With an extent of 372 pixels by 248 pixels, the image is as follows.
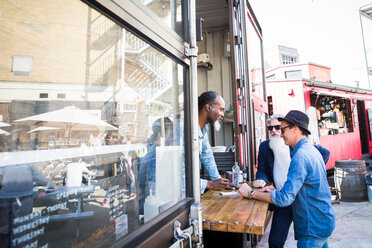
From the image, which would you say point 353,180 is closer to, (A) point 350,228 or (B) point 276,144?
(A) point 350,228

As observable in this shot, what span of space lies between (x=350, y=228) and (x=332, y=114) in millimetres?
6289

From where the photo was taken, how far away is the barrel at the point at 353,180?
564cm

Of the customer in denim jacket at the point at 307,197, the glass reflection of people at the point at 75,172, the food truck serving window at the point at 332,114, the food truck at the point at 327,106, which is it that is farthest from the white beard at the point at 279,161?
the food truck serving window at the point at 332,114

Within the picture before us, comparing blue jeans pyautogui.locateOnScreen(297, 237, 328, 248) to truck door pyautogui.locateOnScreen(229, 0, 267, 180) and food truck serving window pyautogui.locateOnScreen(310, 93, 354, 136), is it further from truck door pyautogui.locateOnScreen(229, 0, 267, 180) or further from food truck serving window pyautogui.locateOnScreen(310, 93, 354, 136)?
food truck serving window pyautogui.locateOnScreen(310, 93, 354, 136)

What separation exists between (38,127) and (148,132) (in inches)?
24.3

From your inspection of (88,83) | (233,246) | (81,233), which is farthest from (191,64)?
(233,246)

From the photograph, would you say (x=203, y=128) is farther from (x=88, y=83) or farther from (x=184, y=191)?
(x=88, y=83)

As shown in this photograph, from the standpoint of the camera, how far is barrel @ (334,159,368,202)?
5641 mm

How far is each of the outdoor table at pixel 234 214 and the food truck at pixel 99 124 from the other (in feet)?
0.44

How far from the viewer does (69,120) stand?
4.28 ft

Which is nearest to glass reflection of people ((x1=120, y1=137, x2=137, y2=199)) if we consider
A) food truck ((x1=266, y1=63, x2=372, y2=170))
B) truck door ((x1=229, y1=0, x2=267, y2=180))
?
truck door ((x1=229, y1=0, x2=267, y2=180))

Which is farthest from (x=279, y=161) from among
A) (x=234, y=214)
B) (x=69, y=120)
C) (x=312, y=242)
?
(x=69, y=120)

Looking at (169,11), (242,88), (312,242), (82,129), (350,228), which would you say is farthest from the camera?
(350,228)

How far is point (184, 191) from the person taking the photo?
1500 mm
